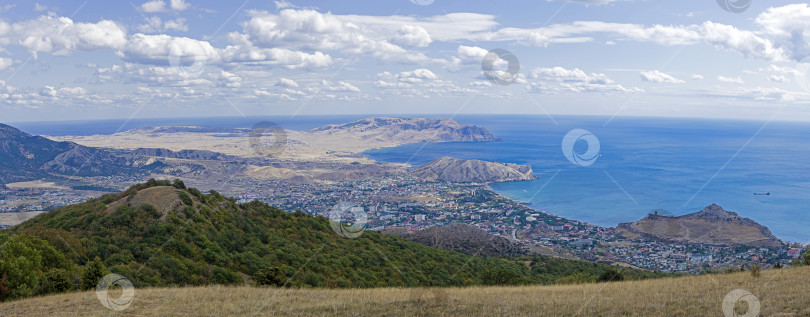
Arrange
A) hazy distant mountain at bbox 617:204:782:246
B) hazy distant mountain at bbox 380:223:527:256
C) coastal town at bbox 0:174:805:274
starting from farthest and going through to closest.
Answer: hazy distant mountain at bbox 617:204:782:246 → coastal town at bbox 0:174:805:274 → hazy distant mountain at bbox 380:223:527:256

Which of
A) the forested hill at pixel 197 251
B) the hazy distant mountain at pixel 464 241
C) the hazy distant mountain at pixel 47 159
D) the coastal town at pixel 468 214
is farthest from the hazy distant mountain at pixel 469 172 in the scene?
the forested hill at pixel 197 251

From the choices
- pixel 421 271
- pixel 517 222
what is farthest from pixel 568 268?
pixel 517 222

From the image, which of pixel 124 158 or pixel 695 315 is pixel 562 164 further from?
pixel 695 315

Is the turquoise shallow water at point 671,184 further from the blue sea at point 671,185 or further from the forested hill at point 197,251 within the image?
the forested hill at point 197,251

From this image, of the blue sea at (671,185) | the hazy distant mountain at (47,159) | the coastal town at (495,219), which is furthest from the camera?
the hazy distant mountain at (47,159)

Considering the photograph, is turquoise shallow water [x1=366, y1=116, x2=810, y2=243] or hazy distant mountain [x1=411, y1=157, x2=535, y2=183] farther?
hazy distant mountain [x1=411, y1=157, x2=535, y2=183]

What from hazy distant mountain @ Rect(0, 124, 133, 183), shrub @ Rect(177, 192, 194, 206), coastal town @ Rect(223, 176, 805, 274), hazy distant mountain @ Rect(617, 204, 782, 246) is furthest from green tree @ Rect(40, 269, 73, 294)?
hazy distant mountain @ Rect(0, 124, 133, 183)

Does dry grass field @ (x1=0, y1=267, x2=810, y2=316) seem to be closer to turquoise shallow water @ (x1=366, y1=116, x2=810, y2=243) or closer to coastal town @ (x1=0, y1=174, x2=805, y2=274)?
coastal town @ (x1=0, y1=174, x2=805, y2=274)
